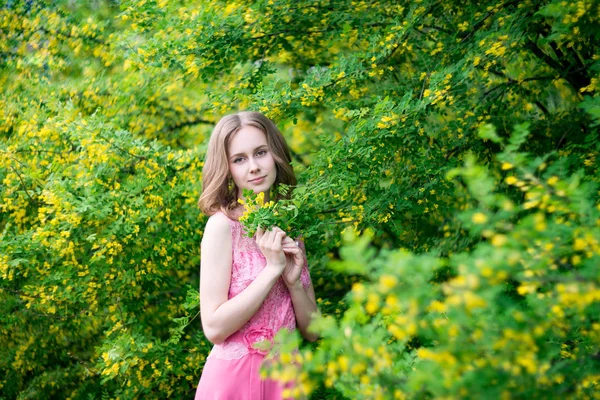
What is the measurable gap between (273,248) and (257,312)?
0.31 m

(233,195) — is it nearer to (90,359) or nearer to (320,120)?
(320,120)

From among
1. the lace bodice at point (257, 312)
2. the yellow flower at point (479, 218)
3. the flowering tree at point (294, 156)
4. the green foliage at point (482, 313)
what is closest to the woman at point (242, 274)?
the lace bodice at point (257, 312)

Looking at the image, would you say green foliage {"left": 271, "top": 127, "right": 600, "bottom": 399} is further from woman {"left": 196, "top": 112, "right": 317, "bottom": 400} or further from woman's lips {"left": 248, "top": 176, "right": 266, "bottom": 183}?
Result: woman's lips {"left": 248, "top": 176, "right": 266, "bottom": 183}

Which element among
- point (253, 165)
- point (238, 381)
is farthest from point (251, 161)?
point (238, 381)

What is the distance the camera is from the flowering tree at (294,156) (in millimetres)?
1919

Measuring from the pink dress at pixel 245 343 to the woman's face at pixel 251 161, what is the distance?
0.64 feet

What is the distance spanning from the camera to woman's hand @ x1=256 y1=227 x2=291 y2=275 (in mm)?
2400

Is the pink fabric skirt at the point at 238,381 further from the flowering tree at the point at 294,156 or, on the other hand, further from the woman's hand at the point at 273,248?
the flowering tree at the point at 294,156

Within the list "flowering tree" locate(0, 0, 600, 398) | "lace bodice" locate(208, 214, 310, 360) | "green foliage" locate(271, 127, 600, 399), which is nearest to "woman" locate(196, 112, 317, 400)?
"lace bodice" locate(208, 214, 310, 360)

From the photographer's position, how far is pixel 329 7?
13.1ft

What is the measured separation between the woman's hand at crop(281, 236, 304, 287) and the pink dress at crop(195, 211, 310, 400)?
77 millimetres

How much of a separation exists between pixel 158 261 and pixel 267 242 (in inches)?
72.0

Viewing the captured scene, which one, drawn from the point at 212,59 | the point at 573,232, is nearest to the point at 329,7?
the point at 212,59

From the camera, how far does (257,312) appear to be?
2541 mm
